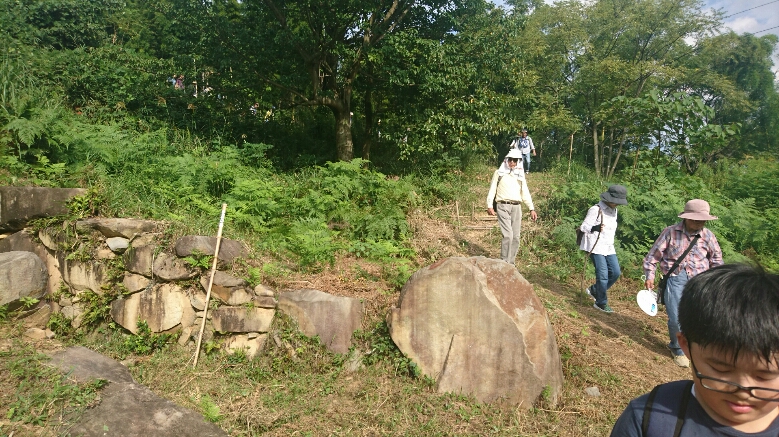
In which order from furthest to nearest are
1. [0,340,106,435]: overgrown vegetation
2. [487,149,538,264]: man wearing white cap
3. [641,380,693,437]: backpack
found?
1. [487,149,538,264]: man wearing white cap
2. [0,340,106,435]: overgrown vegetation
3. [641,380,693,437]: backpack

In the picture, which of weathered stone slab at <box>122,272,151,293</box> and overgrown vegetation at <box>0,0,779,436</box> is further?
weathered stone slab at <box>122,272,151,293</box>

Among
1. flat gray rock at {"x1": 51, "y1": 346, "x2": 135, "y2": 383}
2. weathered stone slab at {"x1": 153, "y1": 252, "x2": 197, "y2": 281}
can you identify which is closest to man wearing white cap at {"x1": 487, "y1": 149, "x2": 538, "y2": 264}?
weathered stone slab at {"x1": 153, "y1": 252, "x2": 197, "y2": 281}

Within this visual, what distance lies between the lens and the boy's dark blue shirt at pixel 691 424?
1471 millimetres

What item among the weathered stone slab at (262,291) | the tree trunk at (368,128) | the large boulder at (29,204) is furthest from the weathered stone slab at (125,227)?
the tree trunk at (368,128)

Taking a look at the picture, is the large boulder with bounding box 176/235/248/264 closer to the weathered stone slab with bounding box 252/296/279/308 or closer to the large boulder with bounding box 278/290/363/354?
the weathered stone slab with bounding box 252/296/279/308

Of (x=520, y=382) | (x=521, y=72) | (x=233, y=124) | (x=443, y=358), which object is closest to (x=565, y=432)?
(x=520, y=382)

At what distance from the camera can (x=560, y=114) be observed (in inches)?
747

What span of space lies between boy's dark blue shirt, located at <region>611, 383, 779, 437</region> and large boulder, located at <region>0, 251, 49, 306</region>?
6.62 meters

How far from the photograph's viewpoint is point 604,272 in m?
6.54

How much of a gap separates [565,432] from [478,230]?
5.59m

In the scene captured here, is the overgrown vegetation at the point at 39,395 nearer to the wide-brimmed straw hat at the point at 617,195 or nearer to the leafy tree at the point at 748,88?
the wide-brimmed straw hat at the point at 617,195

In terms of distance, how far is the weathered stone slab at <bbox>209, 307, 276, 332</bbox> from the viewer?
555cm

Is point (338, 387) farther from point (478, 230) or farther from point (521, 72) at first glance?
point (521, 72)

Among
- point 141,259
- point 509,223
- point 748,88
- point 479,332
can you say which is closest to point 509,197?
point 509,223
